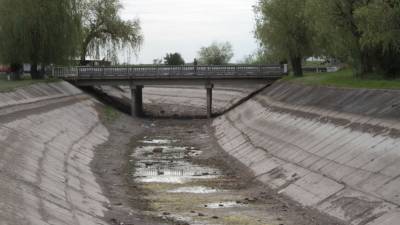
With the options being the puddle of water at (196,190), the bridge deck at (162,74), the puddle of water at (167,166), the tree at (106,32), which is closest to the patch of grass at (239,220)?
the puddle of water at (196,190)

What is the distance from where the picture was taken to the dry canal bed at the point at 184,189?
22.7 metres

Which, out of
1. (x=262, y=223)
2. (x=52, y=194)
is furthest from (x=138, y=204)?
(x=262, y=223)

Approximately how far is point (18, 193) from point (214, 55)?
16486 cm

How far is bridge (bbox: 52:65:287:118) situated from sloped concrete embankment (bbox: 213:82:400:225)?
939 inches

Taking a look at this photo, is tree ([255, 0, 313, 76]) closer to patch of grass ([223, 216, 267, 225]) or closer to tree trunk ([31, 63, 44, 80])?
tree trunk ([31, 63, 44, 80])

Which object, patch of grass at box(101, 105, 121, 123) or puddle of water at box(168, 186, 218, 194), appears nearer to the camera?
puddle of water at box(168, 186, 218, 194)

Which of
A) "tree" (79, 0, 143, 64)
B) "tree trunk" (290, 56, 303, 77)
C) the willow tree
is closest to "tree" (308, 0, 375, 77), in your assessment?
"tree trunk" (290, 56, 303, 77)

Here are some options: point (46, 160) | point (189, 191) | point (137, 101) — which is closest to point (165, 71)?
point (137, 101)

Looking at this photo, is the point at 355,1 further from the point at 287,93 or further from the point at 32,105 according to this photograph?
the point at 32,105

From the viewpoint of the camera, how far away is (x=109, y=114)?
65.9 m

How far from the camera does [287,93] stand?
187 ft

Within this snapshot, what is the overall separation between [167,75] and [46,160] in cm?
4483

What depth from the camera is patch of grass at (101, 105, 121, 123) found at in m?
62.4

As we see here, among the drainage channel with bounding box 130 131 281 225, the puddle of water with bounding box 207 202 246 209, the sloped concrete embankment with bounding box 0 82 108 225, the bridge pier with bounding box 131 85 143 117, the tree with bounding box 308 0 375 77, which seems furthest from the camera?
the bridge pier with bounding box 131 85 143 117
